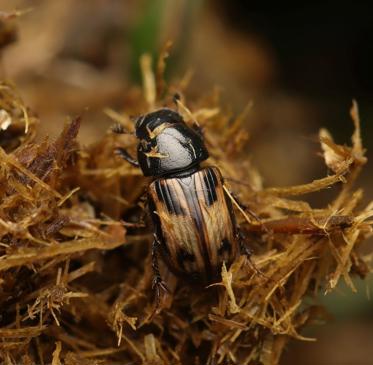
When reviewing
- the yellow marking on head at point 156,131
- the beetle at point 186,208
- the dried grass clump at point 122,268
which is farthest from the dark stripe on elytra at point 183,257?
the yellow marking on head at point 156,131

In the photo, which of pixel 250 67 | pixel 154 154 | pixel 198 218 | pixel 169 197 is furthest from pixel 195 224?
pixel 250 67

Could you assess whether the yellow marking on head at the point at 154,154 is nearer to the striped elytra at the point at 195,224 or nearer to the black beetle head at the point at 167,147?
the black beetle head at the point at 167,147

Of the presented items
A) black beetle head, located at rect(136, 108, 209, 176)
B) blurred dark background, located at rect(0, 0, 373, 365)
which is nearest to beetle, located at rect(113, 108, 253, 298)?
black beetle head, located at rect(136, 108, 209, 176)

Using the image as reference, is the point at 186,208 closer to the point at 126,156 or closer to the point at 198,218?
the point at 198,218

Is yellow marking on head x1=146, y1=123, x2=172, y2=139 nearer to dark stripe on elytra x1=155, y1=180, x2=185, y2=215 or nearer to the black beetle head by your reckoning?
the black beetle head

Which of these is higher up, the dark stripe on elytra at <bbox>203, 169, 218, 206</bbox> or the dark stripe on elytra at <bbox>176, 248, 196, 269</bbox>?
the dark stripe on elytra at <bbox>203, 169, 218, 206</bbox>

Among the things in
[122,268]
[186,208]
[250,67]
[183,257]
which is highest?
[186,208]
